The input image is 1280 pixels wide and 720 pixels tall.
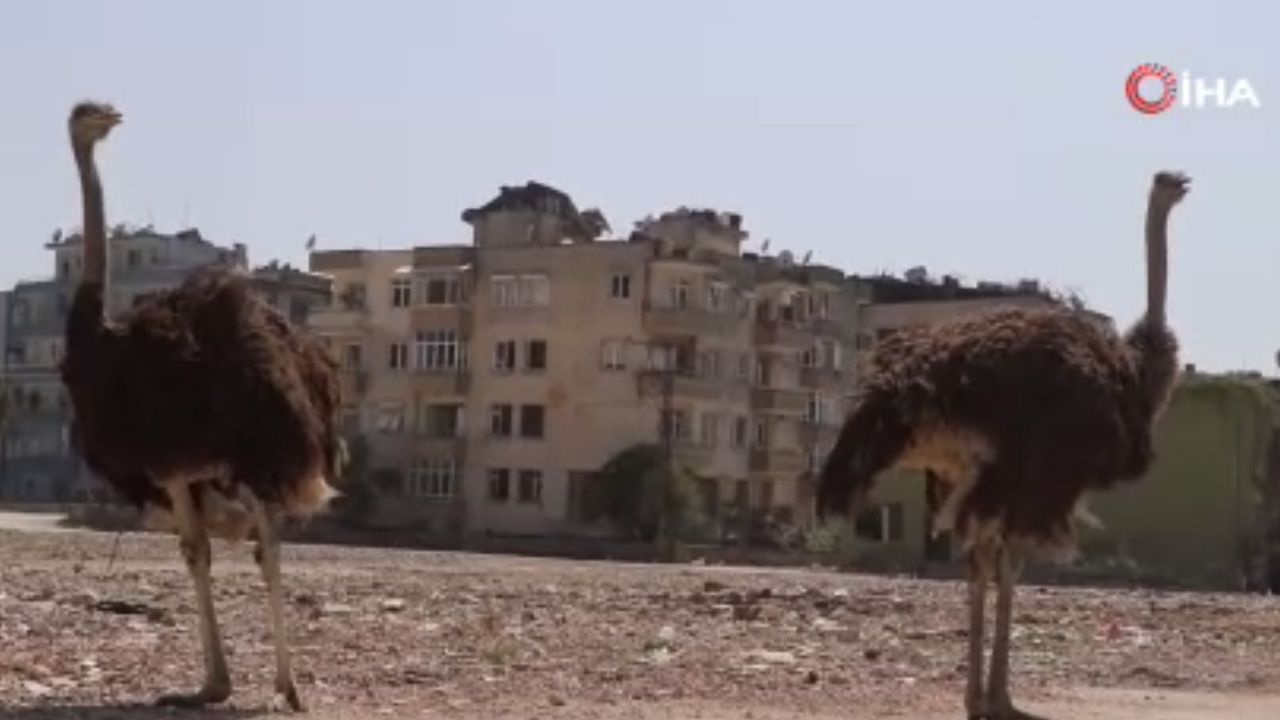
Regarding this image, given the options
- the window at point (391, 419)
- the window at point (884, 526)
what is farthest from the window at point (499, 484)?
the window at point (884, 526)

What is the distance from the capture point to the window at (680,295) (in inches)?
2970

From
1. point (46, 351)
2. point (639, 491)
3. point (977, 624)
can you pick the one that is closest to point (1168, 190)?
point (977, 624)

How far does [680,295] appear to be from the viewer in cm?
7581

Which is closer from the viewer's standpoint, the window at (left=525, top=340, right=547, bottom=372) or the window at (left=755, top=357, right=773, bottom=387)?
the window at (left=525, top=340, right=547, bottom=372)

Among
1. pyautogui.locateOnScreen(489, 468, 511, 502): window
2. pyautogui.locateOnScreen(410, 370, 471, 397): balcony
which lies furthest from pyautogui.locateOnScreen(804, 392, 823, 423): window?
pyautogui.locateOnScreen(410, 370, 471, 397): balcony

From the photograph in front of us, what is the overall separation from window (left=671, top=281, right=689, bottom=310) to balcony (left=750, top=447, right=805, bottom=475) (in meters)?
6.53

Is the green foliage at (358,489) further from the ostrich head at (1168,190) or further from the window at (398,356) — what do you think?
the ostrich head at (1168,190)

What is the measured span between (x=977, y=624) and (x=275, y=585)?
13.0 ft

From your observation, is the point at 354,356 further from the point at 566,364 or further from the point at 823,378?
the point at 823,378

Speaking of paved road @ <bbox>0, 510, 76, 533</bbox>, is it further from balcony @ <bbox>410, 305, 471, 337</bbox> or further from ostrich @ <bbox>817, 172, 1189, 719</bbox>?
ostrich @ <bbox>817, 172, 1189, 719</bbox>

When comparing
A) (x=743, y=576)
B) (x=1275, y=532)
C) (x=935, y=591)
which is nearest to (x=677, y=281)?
(x=1275, y=532)

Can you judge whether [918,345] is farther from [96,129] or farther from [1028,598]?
[1028,598]

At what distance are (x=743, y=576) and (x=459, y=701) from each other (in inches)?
1159

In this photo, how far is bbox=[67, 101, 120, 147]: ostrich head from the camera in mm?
13250
